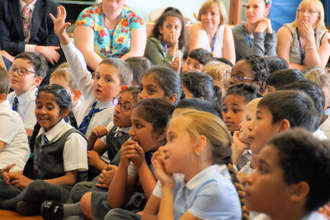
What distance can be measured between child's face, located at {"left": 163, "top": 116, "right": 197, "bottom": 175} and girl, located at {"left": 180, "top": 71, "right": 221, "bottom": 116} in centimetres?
98

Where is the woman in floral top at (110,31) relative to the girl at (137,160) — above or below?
above

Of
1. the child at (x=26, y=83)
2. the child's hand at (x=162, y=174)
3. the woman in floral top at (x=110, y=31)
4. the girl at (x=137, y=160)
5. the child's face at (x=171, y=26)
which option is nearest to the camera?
the child's hand at (x=162, y=174)

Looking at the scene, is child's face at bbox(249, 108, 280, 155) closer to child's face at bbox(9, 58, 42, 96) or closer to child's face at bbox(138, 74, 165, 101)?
child's face at bbox(138, 74, 165, 101)

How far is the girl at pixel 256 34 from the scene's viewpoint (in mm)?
3717

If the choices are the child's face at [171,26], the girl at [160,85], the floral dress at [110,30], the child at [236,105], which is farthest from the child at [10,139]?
the child's face at [171,26]

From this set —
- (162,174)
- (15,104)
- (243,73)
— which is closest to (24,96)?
(15,104)

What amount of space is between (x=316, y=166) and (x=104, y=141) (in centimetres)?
145

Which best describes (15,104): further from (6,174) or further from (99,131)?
(99,131)

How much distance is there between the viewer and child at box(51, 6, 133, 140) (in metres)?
2.30

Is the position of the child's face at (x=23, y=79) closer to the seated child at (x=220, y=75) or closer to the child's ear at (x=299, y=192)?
the seated child at (x=220, y=75)

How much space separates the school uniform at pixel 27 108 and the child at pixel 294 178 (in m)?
2.29

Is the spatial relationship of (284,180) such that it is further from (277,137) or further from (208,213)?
(208,213)

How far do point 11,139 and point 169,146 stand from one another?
1.45 m

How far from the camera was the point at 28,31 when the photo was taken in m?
3.59
